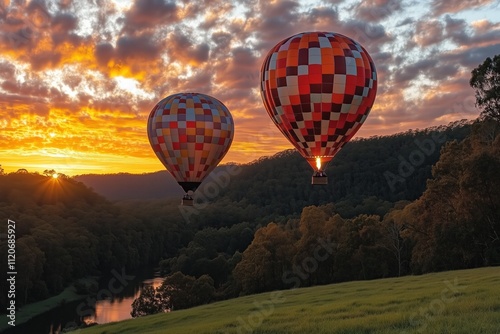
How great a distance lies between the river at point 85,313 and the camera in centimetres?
5603

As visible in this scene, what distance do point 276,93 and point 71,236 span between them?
85809 mm

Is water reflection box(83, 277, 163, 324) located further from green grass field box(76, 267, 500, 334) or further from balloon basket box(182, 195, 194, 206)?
green grass field box(76, 267, 500, 334)

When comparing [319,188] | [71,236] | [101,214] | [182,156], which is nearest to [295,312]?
[182,156]

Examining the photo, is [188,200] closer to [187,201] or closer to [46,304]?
[187,201]

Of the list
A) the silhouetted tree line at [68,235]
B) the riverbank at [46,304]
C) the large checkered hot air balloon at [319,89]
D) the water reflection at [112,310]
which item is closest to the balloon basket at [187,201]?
the large checkered hot air balloon at [319,89]

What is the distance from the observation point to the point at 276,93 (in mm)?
24359

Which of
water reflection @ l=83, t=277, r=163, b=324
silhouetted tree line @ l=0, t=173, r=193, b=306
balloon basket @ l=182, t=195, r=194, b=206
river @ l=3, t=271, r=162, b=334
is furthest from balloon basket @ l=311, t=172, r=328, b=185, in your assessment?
silhouetted tree line @ l=0, t=173, r=193, b=306

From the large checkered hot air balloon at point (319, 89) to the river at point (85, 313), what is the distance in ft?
127

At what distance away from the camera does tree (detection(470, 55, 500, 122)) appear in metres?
46.9

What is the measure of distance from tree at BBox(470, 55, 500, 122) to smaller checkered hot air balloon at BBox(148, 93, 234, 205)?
28456 mm

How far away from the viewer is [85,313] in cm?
6256

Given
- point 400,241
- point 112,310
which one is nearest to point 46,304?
point 112,310

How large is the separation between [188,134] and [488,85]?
105 feet

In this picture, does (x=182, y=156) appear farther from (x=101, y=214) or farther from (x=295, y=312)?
(x=101, y=214)
